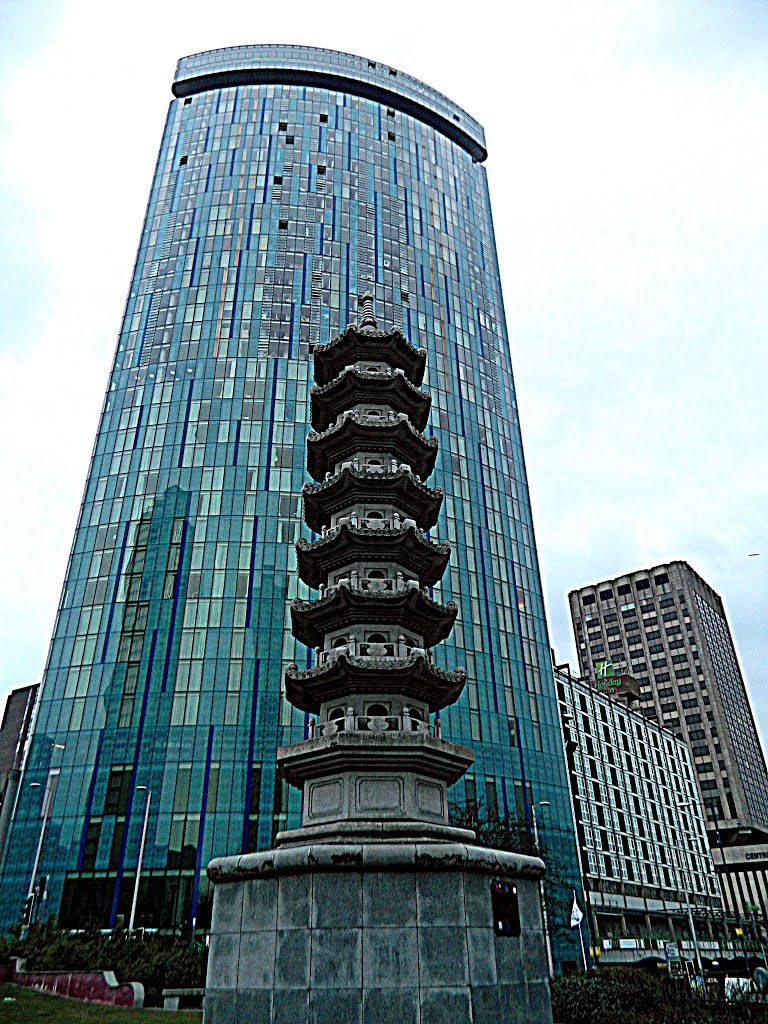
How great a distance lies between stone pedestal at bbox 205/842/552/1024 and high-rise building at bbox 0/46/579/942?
111 ft

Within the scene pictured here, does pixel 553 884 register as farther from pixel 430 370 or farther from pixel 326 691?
pixel 430 370

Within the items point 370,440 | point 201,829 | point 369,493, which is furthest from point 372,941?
point 201,829

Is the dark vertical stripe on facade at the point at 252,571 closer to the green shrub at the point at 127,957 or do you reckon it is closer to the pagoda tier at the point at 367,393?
the green shrub at the point at 127,957

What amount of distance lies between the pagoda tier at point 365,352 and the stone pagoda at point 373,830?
26 cm

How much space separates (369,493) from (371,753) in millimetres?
12077

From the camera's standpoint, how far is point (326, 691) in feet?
96.4

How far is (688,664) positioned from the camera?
5714 inches

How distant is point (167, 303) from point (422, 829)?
70718mm

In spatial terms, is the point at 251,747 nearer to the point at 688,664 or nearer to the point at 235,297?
the point at 235,297

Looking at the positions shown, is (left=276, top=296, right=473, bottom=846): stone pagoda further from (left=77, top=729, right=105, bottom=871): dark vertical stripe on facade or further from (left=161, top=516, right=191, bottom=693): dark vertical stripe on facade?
(left=77, top=729, right=105, bottom=871): dark vertical stripe on facade

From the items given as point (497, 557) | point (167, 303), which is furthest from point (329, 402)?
point (167, 303)

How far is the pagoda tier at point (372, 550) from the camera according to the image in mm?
31953

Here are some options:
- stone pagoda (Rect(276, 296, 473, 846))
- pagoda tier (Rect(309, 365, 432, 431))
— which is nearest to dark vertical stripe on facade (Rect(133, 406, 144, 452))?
stone pagoda (Rect(276, 296, 473, 846))

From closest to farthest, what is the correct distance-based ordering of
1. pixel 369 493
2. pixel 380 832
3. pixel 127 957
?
pixel 380 832
pixel 369 493
pixel 127 957
